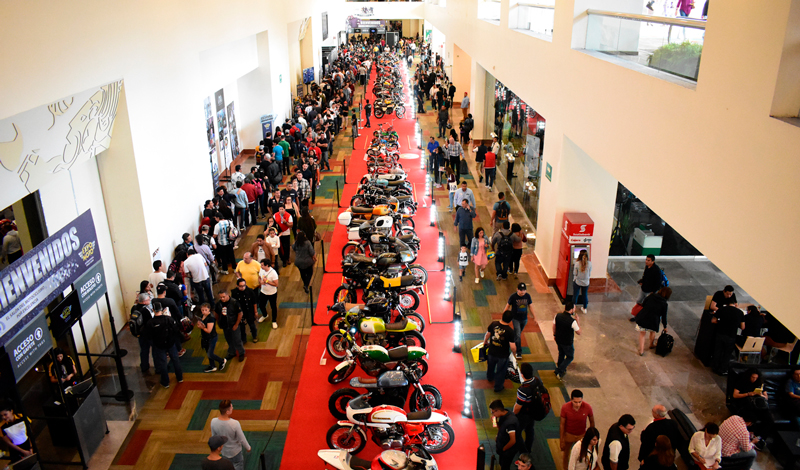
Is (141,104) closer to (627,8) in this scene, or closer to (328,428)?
(328,428)

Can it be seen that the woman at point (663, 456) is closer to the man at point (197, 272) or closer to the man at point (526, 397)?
the man at point (526, 397)

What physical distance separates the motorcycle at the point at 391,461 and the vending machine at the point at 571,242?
189 inches

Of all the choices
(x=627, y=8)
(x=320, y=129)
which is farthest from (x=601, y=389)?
(x=320, y=129)

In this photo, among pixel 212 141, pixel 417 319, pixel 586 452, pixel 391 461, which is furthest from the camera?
pixel 212 141

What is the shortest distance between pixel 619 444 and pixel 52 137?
23.9 feet

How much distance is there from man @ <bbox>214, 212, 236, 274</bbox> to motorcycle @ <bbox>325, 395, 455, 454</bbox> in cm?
512

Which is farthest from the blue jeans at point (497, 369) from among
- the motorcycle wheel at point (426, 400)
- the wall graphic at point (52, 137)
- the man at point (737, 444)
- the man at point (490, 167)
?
the man at point (490, 167)

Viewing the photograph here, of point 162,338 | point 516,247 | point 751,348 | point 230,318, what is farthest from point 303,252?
point 751,348

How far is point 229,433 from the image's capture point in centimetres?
592

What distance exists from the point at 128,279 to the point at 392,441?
546 centimetres

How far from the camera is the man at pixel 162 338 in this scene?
7.47 metres

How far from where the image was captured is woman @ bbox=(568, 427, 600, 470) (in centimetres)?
555

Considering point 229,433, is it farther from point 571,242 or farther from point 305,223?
point 571,242

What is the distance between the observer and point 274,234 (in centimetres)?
1059
